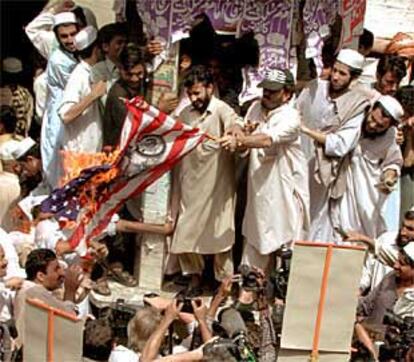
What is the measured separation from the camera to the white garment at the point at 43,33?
35.3ft

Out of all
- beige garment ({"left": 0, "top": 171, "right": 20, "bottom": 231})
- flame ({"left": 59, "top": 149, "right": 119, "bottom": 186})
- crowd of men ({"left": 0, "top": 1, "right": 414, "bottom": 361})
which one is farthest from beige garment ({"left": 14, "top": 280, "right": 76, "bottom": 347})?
beige garment ({"left": 0, "top": 171, "right": 20, "bottom": 231})

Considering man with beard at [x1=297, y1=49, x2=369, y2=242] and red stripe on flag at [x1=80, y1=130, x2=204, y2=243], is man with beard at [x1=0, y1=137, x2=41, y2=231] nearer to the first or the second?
red stripe on flag at [x1=80, y1=130, x2=204, y2=243]

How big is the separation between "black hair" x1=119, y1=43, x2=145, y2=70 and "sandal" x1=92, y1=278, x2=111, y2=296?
1.61m

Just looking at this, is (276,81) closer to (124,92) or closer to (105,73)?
(124,92)

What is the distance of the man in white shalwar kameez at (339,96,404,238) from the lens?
960cm

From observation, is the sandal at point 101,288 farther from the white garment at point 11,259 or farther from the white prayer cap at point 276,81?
the white prayer cap at point 276,81

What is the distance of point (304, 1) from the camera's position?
10.2m

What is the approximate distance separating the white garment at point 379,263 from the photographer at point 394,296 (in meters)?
0.13

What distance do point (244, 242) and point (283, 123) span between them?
1103mm

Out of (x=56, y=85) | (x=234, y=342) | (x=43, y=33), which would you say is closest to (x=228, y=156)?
(x=56, y=85)

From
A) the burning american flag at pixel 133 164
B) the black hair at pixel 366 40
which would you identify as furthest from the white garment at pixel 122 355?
the black hair at pixel 366 40

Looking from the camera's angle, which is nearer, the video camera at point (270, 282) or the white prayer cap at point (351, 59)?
the video camera at point (270, 282)

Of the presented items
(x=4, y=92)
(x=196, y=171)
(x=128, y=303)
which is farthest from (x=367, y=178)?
(x=4, y=92)

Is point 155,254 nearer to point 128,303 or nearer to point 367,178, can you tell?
point 128,303
